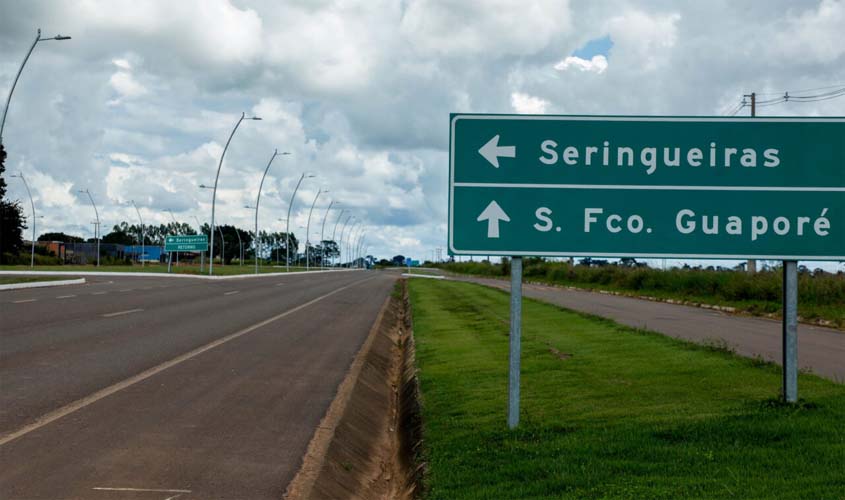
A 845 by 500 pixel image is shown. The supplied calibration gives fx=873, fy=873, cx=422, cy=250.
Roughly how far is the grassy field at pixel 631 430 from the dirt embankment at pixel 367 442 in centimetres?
39

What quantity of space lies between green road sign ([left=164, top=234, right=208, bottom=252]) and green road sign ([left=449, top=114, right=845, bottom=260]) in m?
66.8

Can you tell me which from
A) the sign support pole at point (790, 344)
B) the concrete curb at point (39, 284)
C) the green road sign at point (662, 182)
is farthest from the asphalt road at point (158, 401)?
the concrete curb at point (39, 284)

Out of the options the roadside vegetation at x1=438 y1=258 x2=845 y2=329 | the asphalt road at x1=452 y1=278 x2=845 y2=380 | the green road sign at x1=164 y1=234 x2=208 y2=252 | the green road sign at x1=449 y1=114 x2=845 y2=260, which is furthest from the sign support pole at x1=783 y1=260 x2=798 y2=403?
the green road sign at x1=164 y1=234 x2=208 y2=252

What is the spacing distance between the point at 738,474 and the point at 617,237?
2.93 m

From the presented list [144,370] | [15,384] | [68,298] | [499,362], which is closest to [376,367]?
[499,362]

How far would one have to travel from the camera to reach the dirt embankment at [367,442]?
24.6ft

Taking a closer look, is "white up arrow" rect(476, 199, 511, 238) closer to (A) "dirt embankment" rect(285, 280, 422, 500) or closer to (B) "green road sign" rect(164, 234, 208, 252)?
(A) "dirt embankment" rect(285, 280, 422, 500)

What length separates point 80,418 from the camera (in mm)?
9039

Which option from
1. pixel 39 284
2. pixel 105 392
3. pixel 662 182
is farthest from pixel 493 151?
pixel 39 284

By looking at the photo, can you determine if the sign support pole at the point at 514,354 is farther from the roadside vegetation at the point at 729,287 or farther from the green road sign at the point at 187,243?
the green road sign at the point at 187,243

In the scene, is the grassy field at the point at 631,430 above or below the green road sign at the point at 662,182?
below

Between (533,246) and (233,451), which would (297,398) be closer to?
(233,451)

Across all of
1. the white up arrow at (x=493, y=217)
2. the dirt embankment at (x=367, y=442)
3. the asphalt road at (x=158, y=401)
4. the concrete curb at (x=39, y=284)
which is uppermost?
the white up arrow at (x=493, y=217)

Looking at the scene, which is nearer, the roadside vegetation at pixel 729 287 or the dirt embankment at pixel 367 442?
the dirt embankment at pixel 367 442
